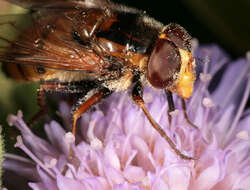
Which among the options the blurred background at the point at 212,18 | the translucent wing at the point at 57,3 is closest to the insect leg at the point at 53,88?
the translucent wing at the point at 57,3

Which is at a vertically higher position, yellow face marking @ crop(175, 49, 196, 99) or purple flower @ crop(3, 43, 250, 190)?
yellow face marking @ crop(175, 49, 196, 99)

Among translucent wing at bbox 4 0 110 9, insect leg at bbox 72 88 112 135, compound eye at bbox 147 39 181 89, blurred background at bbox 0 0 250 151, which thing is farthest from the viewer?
blurred background at bbox 0 0 250 151

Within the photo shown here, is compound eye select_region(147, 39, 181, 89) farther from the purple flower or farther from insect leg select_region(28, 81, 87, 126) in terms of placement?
insect leg select_region(28, 81, 87, 126)

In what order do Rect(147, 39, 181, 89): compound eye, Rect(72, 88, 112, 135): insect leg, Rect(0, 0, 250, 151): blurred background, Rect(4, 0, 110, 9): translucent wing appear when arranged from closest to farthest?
Rect(147, 39, 181, 89): compound eye < Rect(72, 88, 112, 135): insect leg < Rect(4, 0, 110, 9): translucent wing < Rect(0, 0, 250, 151): blurred background

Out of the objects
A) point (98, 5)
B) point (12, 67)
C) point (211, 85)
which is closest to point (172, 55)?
point (98, 5)

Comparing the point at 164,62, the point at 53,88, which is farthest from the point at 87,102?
the point at 164,62

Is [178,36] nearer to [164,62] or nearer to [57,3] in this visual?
[164,62]

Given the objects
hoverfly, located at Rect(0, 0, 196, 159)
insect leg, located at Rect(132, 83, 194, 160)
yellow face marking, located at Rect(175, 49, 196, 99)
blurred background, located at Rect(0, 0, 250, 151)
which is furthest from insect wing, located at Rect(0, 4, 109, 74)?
blurred background, located at Rect(0, 0, 250, 151)
